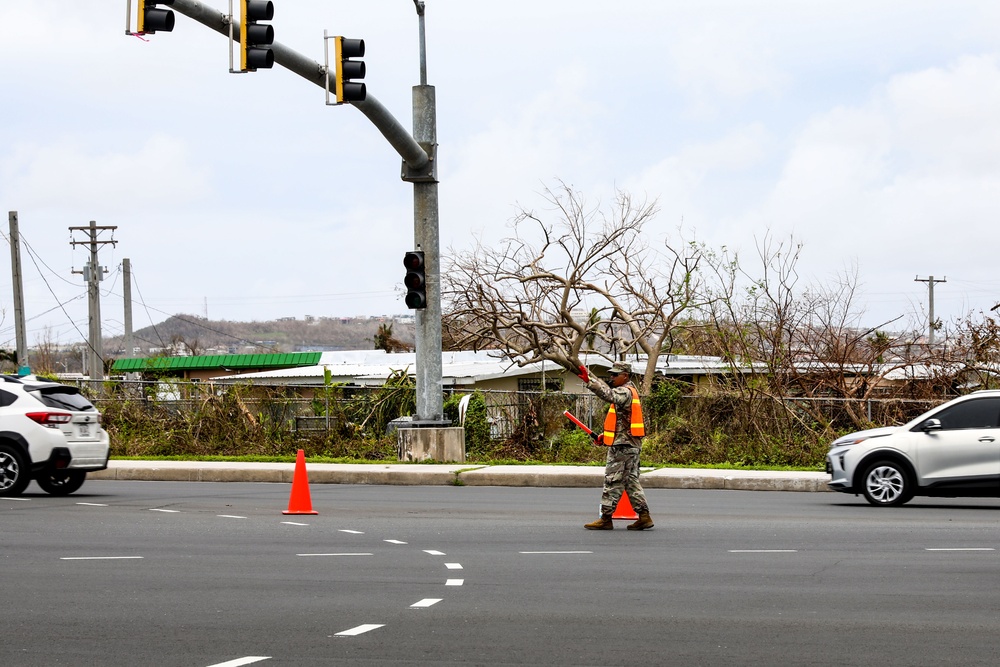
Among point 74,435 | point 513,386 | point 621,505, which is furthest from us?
point 513,386

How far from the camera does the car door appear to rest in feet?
53.8

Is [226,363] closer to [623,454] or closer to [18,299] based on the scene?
[18,299]

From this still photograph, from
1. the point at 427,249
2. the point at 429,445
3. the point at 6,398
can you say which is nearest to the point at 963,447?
the point at 429,445

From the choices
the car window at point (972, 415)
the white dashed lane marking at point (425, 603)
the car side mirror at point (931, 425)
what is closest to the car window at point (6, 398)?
the white dashed lane marking at point (425, 603)

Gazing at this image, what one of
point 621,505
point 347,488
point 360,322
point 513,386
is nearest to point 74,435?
point 347,488

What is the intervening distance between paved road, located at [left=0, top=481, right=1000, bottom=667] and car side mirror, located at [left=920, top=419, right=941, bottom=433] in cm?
105

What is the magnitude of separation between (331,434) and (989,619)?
18013 millimetres

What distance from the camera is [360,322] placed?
446 ft

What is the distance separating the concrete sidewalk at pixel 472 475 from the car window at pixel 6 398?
4470mm

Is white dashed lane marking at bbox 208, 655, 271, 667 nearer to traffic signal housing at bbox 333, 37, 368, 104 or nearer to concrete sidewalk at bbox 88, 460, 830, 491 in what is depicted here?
traffic signal housing at bbox 333, 37, 368, 104

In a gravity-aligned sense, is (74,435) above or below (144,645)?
above

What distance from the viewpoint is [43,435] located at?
17.1 m

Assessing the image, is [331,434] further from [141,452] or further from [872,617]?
[872,617]

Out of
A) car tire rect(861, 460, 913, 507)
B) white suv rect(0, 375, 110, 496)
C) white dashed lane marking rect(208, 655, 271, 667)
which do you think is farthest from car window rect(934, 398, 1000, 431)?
white dashed lane marking rect(208, 655, 271, 667)
